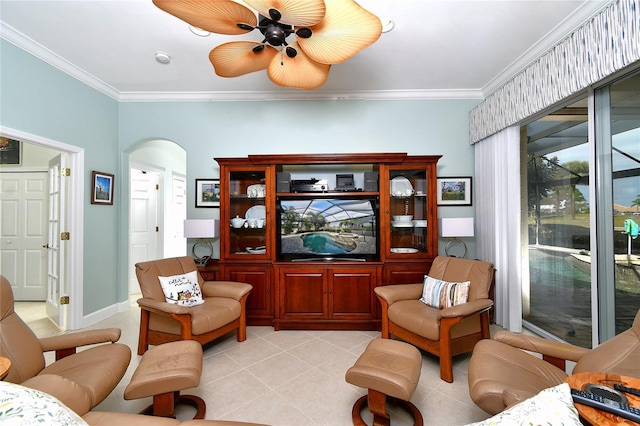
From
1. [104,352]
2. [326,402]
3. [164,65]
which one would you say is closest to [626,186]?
[326,402]

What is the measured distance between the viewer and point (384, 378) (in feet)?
4.93

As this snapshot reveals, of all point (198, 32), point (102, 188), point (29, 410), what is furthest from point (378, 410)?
point (102, 188)

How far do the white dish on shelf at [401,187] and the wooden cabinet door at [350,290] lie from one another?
0.96m

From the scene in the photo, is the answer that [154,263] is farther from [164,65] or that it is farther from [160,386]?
[164,65]

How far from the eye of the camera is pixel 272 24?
151 cm

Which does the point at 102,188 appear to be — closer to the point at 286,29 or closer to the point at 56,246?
the point at 56,246

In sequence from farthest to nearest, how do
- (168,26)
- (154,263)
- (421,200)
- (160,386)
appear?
1. (421,200)
2. (154,263)
3. (168,26)
4. (160,386)

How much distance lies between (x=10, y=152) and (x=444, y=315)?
20.7 ft

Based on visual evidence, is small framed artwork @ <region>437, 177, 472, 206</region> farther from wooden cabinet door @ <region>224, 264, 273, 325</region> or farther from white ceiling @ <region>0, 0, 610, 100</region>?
wooden cabinet door @ <region>224, 264, 273, 325</region>

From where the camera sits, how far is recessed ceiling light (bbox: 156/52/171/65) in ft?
8.73

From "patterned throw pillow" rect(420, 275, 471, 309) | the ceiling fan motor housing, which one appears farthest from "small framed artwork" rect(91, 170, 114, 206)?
"patterned throw pillow" rect(420, 275, 471, 309)

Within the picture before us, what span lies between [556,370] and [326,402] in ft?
4.81

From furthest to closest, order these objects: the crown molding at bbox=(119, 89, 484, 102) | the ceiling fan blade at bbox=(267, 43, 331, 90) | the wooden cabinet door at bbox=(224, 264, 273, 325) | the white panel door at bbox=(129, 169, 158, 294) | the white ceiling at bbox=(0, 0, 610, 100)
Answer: the white panel door at bbox=(129, 169, 158, 294) → the crown molding at bbox=(119, 89, 484, 102) → the wooden cabinet door at bbox=(224, 264, 273, 325) → the white ceiling at bbox=(0, 0, 610, 100) → the ceiling fan blade at bbox=(267, 43, 331, 90)

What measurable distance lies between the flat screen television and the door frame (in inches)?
90.8
